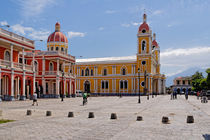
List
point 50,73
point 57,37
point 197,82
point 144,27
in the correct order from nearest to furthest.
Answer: point 50,73
point 57,37
point 144,27
point 197,82

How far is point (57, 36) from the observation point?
204 feet

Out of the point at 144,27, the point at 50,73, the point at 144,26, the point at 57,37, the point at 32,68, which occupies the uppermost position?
the point at 144,26

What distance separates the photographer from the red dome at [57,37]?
2438 inches

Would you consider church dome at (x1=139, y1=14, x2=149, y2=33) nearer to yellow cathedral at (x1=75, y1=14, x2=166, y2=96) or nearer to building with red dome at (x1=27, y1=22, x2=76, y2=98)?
yellow cathedral at (x1=75, y1=14, x2=166, y2=96)

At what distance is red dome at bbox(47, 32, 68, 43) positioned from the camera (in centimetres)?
6193

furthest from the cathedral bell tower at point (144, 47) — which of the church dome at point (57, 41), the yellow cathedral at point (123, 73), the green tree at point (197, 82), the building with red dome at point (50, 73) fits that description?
the green tree at point (197, 82)

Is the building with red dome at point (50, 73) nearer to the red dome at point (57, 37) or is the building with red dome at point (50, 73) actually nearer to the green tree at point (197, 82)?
the red dome at point (57, 37)

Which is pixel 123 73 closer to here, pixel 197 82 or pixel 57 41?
pixel 57 41

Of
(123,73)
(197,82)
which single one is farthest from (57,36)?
(197,82)

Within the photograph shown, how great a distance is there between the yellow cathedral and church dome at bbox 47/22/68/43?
14263 millimetres

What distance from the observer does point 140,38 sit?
69688mm

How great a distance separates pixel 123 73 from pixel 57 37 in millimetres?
21642

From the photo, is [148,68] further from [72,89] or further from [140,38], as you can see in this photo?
[72,89]

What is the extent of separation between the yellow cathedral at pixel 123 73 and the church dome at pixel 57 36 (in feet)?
46.8
